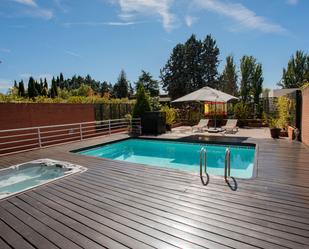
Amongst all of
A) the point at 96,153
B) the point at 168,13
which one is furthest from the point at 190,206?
the point at 168,13

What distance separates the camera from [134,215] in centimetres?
266

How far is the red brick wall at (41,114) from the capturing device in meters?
8.02

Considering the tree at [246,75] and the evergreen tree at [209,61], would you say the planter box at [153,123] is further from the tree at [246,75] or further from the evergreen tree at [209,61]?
the evergreen tree at [209,61]

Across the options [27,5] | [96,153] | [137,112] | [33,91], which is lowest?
[96,153]

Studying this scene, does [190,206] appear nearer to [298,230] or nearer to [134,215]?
[134,215]

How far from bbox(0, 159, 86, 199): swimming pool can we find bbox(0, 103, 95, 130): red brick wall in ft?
11.8

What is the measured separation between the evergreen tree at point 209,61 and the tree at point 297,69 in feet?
27.4

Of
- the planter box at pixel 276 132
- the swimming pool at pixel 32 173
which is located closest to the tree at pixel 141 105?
the planter box at pixel 276 132

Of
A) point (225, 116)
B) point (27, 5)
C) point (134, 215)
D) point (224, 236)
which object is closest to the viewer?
point (224, 236)

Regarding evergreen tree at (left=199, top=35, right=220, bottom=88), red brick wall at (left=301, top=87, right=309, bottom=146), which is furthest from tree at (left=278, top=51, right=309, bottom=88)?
red brick wall at (left=301, top=87, right=309, bottom=146)

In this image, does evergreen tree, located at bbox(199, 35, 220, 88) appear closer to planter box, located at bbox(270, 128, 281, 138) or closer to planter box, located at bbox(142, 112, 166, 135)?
planter box, located at bbox(142, 112, 166, 135)

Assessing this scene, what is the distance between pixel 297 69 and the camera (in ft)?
79.6

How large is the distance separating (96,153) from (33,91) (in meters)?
19.2

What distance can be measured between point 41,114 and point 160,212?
8.28 meters
